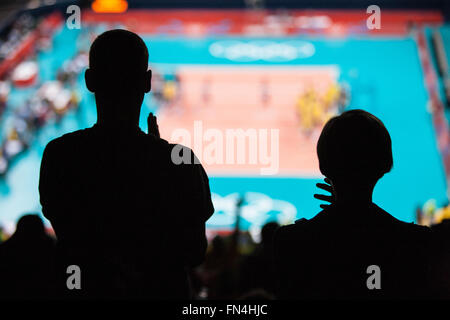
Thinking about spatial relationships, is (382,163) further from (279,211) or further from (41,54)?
(41,54)

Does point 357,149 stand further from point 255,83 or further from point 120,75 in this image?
point 255,83

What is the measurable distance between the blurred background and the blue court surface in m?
0.02

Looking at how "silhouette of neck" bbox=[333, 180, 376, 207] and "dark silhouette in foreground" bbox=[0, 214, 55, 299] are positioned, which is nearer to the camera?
"silhouette of neck" bbox=[333, 180, 376, 207]

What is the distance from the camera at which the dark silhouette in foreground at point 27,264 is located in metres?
1.38

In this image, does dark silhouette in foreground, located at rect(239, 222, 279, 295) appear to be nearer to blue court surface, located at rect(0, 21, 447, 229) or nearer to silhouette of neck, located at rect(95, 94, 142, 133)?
silhouette of neck, located at rect(95, 94, 142, 133)

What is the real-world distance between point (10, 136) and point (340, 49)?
191 inches

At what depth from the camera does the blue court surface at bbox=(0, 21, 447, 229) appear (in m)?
6.04

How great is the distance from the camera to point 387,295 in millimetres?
1173

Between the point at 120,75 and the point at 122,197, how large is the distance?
0.88 ft

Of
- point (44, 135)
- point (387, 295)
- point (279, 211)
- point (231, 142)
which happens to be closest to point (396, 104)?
point (279, 211)

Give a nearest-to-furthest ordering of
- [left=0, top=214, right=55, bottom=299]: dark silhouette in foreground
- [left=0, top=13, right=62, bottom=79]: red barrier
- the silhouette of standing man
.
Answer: the silhouette of standing man < [left=0, top=214, right=55, bottom=299]: dark silhouette in foreground < [left=0, top=13, right=62, bottom=79]: red barrier

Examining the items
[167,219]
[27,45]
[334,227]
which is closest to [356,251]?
[334,227]

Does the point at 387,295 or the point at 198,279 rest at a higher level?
the point at 198,279

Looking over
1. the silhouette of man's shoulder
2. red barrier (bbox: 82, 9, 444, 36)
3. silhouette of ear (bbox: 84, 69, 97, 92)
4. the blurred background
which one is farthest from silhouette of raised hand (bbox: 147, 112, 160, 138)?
red barrier (bbox: 82, 9, 444, 36)
